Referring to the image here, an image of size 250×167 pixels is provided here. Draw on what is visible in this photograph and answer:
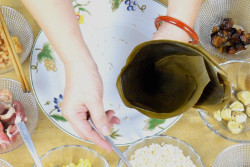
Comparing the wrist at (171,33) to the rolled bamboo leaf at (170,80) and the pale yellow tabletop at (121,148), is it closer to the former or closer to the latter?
the rolled bamboo leaf at (170,80)

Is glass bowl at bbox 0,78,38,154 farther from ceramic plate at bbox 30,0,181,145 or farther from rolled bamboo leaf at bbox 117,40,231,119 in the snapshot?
rolled bamboo leaf at bbox 117,40,231,119

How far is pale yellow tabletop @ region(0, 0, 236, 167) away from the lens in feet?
3.14

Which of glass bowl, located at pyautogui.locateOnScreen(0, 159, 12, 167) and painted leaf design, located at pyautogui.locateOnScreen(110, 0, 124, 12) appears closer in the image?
glass bowl, located at pyautogui.locateOnScreen(0, 159, 12, 167)

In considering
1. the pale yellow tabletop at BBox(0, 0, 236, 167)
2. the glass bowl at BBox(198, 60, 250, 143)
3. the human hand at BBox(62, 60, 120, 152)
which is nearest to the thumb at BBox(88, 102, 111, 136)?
the human hand at BBox(62, 60, 120, 152)

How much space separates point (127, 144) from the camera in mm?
948

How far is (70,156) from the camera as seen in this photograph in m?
0.97

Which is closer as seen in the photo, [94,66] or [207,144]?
[94,66]

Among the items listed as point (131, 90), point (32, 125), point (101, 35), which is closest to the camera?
point (131, 90)

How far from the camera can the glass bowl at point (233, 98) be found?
0.99 metres

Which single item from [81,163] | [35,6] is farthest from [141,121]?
[35,6]

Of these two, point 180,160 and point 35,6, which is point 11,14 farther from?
point 180,160

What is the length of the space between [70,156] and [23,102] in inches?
8.3

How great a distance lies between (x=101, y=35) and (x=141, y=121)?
30cm

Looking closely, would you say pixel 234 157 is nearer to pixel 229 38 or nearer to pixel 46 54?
pixel 229 38
